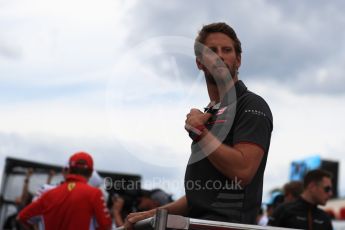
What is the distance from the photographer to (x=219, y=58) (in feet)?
8.90

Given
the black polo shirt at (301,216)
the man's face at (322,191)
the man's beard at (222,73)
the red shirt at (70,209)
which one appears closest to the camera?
the man's beard at (222,73)

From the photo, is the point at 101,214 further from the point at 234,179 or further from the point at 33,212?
the point at 234,179

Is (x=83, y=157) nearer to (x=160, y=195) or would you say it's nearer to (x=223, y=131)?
(x=160, y=195)

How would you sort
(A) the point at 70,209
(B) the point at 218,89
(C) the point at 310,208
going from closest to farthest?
(B) the point at 218,89 < (A) the point at 70,209 < (C) the point at 310,208

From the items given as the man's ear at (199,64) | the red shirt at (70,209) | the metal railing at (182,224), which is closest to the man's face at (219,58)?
the man's ear at (199,64)

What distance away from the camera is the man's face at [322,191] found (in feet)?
23.8

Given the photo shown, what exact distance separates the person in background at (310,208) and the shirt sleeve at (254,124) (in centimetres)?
465

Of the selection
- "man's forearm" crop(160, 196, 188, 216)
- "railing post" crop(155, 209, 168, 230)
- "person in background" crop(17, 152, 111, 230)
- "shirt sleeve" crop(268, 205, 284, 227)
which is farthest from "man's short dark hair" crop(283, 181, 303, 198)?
"railing post" crop(155, 209, 168, 230)

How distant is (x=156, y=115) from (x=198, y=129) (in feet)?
2.03

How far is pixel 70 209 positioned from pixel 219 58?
3.64m

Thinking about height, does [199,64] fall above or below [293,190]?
below

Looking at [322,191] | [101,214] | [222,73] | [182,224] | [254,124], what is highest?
[322,191]

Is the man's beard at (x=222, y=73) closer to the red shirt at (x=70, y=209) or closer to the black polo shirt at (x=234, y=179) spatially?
the black polo shirt at (x=234, y=179)

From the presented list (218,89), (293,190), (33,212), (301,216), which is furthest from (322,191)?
(218,89)
